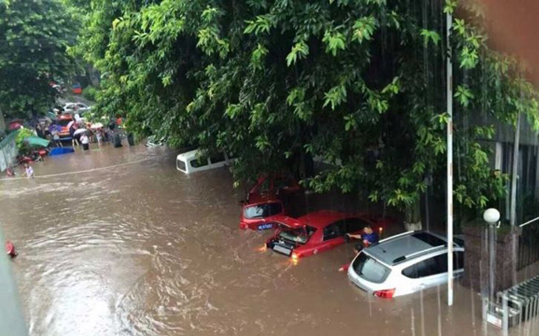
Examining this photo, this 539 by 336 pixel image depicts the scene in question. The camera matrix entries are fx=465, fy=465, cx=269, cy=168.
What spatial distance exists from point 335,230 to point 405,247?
7.90ft

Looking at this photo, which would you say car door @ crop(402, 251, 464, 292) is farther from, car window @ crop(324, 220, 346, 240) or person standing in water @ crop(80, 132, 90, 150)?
person standing in water @ crop(80, 132, 90, 150)

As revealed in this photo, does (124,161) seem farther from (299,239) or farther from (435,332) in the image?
(435,332)

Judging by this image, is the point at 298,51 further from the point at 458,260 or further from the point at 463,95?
the point at 458,260

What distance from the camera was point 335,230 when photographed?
427 inches

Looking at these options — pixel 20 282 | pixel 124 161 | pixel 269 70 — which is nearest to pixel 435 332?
pixel 269 70

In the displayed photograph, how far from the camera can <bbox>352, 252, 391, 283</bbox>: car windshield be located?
8289mm

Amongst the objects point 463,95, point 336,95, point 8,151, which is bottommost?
point 8,151

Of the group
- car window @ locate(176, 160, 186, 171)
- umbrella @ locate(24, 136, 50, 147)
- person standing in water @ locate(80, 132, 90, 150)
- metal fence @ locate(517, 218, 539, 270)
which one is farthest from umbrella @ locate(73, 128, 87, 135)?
metal fence @ locate(517, 218, 539, 270)

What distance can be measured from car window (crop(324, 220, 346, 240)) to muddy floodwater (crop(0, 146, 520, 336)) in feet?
1.13

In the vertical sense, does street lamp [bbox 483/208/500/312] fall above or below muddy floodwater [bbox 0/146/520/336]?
above

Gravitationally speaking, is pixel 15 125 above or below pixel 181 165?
above

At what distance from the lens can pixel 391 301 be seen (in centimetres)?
819

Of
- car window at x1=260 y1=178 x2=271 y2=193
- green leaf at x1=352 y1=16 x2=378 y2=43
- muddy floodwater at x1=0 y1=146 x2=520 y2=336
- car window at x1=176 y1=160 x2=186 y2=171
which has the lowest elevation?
muddy floodwater at x1=0 y1=146 x2=520 y2=336

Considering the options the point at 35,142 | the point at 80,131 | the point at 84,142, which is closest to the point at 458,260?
the point at 35,142
